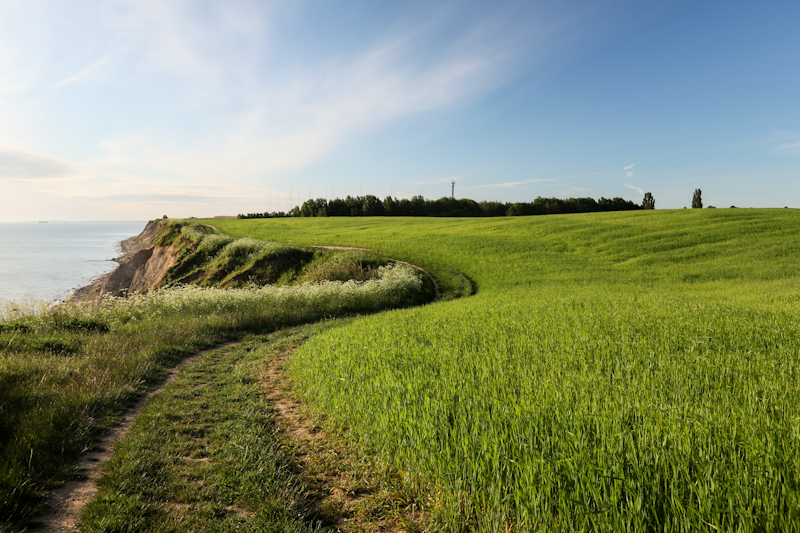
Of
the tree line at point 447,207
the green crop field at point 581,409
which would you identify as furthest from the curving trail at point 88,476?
the tree line at point 447,207

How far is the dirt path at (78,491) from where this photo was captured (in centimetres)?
412

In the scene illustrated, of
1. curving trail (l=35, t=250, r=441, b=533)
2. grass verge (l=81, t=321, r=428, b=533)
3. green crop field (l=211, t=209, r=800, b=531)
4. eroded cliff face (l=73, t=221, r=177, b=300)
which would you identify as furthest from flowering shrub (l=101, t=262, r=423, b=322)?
eroded cliff face (l=73, t=221, r=177, b=300)

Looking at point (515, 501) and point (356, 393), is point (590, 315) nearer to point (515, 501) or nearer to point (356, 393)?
point (356, 393)

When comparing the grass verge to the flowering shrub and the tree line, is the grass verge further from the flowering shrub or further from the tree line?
the tree line

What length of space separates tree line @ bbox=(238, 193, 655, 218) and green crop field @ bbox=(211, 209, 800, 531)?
78055mm

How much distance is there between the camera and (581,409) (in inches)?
164

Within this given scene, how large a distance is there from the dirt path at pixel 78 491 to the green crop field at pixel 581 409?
10.1 ft

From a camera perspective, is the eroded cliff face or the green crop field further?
the eroded cliff face

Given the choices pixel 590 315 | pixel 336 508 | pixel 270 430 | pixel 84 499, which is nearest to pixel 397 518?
pixel 336 508

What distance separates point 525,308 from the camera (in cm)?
1251

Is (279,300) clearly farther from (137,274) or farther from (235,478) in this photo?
(137,274)

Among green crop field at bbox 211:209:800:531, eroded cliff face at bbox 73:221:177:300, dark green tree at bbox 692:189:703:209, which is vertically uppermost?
dark green tree at bbox 692:189:703:209

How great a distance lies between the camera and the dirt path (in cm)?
412

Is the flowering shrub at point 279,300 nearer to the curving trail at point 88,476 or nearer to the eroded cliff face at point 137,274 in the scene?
the curving trail at point 88,476
